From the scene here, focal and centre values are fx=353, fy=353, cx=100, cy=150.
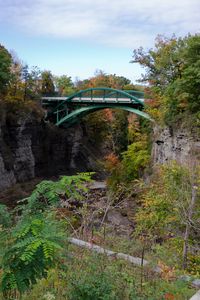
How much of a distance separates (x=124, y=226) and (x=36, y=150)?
68.9ft

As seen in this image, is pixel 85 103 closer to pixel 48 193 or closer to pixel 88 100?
pixel 88 100

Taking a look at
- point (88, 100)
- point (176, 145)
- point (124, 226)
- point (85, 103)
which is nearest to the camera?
point (124, 226)

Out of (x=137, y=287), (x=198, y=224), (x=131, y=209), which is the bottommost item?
(x=131, y=209)

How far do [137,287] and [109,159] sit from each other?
26.1m

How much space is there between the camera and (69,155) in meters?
34.7

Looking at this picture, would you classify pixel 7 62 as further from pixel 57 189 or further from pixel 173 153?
pixel 57 189

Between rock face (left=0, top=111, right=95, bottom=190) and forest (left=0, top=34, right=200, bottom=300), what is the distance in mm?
1270

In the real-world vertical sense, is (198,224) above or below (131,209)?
above

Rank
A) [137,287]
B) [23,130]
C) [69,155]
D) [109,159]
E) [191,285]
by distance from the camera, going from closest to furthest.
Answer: [137,287] → [191,285] → [23,130] → [109,159] → [69,155]

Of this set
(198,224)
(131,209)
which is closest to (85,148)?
(131,209)

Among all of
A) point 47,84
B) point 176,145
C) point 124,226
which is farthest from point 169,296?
point 47,84

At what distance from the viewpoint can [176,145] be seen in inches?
688

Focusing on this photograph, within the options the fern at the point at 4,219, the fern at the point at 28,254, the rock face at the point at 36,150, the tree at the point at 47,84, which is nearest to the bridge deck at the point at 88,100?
the tree at the point at 47,84

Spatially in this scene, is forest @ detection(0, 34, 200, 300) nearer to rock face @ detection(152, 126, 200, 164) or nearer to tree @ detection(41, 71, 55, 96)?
rock face @ detection(152, 126, 200, 164)
